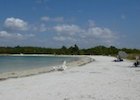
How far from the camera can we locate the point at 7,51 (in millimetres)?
184750

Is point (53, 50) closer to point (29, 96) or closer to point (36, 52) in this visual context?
point (36, 52)

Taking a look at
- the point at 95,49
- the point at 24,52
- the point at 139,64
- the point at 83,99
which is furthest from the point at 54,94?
the point at 24,52

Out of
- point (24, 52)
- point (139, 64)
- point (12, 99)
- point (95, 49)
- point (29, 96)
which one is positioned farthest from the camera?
point (24, 52)

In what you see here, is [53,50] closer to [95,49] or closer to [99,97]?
[95,49]

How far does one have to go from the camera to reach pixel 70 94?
12.0 meters

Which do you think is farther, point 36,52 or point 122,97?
point 36,52

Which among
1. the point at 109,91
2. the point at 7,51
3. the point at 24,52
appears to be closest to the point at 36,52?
the point at 24,52

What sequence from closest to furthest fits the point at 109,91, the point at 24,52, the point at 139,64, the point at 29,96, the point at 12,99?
the point at 12,99
the point at 29,96
the point at 109,91
the point at 139,64
the point at 24,52

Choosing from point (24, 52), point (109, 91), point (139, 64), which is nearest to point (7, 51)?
point (24, 52)

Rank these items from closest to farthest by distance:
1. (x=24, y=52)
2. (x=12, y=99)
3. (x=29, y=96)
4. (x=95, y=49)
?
(x=12, y=99)
(x=29, y=96)
(x=95, y=49)
(x=24, y=52)

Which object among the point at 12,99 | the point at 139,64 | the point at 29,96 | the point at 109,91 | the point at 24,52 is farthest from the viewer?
the point at 24,52

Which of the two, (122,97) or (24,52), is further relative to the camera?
(24,52)

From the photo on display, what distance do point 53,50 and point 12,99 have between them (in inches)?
6641

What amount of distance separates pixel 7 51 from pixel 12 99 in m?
177
